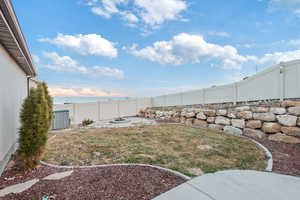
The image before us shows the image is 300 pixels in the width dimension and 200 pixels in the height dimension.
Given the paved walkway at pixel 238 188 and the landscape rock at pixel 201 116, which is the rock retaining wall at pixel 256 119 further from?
the paved walkway at pixel 238 188

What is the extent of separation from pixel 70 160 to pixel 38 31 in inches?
246

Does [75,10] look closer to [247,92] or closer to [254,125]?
[247,92]

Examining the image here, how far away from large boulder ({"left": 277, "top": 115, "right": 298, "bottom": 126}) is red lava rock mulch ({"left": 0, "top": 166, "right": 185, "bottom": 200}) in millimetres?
4631

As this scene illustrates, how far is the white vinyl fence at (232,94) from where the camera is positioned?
487cm

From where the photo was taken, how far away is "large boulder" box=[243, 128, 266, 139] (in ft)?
17.6

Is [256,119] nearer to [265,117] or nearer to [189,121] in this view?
[265,117]

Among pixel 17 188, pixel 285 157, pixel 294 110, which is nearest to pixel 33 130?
pixel 17 188

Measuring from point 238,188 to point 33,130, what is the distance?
11.3ft

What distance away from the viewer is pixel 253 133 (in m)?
5.57

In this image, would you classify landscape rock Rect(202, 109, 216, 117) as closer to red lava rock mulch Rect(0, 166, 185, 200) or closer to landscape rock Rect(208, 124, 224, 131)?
landscape rock Rect(208, 124, 224, 131)

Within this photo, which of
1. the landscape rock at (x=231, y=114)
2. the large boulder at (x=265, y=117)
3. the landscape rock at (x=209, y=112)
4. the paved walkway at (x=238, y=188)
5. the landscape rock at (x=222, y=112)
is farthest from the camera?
the landscape rock at (x=209, y=112)

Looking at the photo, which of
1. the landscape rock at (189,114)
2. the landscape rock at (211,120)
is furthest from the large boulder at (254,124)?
the landscape rock at (189,114)

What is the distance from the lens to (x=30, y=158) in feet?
9.32

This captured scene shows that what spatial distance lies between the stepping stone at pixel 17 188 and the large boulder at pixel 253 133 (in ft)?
21.9
